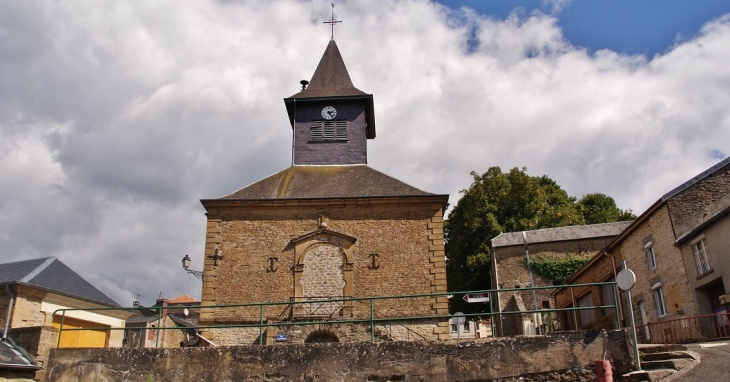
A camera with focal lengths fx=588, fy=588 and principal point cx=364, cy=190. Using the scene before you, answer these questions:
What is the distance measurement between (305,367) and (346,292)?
8161mm

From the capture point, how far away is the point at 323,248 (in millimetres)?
18016

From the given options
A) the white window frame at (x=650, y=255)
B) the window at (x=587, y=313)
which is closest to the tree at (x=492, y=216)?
the window at (x=587, y=313)

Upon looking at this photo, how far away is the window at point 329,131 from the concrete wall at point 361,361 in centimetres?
1299

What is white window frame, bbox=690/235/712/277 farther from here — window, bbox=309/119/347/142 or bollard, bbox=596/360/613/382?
window, bbox=309/119/347/142

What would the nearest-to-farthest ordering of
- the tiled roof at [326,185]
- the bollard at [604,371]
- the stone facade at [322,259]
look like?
the bollard at [604,371] < the stone facade at [322,259] < the tiled roof at [326,185]

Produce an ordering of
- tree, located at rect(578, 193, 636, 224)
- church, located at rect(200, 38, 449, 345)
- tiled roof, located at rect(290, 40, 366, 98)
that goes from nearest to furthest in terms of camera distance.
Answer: church, located at rect(200, 38, 449, 345) < tiled roof, located at rect(290, 40, 366, 98) < tree, located at rect(578, 193, 636, 224)

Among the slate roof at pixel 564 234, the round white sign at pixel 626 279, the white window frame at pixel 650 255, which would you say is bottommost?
the round white sign at pixel 626 279

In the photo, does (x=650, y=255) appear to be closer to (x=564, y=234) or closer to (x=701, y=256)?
(x=701, y=256)

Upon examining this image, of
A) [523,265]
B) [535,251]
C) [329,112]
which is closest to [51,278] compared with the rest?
[329,112]

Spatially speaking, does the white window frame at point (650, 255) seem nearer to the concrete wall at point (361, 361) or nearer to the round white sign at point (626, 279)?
the round white sign at point (626, 279)

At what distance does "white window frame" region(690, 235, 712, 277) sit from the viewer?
1505 cm

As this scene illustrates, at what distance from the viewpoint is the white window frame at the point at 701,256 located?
1505cm

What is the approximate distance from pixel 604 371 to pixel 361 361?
357 cm

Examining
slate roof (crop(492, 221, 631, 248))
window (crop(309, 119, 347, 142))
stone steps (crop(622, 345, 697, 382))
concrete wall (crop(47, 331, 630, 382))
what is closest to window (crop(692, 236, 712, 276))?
stone steps (crop(622, 345, 697, 382))
